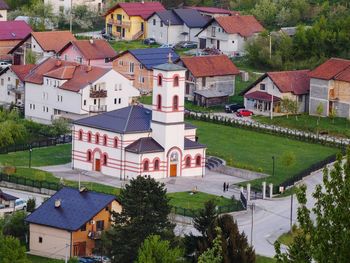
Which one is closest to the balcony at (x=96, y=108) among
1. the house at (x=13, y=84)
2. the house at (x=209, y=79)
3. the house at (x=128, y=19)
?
the house at (x=13, y=84)

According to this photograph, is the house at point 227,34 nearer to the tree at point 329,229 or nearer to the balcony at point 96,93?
the balcony at point 96,93

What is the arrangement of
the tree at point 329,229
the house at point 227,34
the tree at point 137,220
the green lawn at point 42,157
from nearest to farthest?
1. the tree at point 329,229
2. the tree at point 137,220
3. the green lawn at point 42,157
4. the house at point 227,34

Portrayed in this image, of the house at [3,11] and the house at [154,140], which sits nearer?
Answer: the house at [154,140]

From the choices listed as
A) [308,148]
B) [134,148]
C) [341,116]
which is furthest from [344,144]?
[134,148]

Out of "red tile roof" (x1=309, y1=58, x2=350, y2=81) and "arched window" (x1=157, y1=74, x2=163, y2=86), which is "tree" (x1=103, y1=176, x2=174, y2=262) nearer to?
"arched window" (x1=157, y1=74, x2=163, y2=86)

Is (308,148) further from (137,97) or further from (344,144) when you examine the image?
(137,97)

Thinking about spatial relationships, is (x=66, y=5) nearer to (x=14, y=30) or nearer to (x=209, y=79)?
(x=14, y=30)

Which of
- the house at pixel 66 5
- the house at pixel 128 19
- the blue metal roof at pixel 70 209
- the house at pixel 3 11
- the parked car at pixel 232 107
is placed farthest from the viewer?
the house at pixel 66 5
